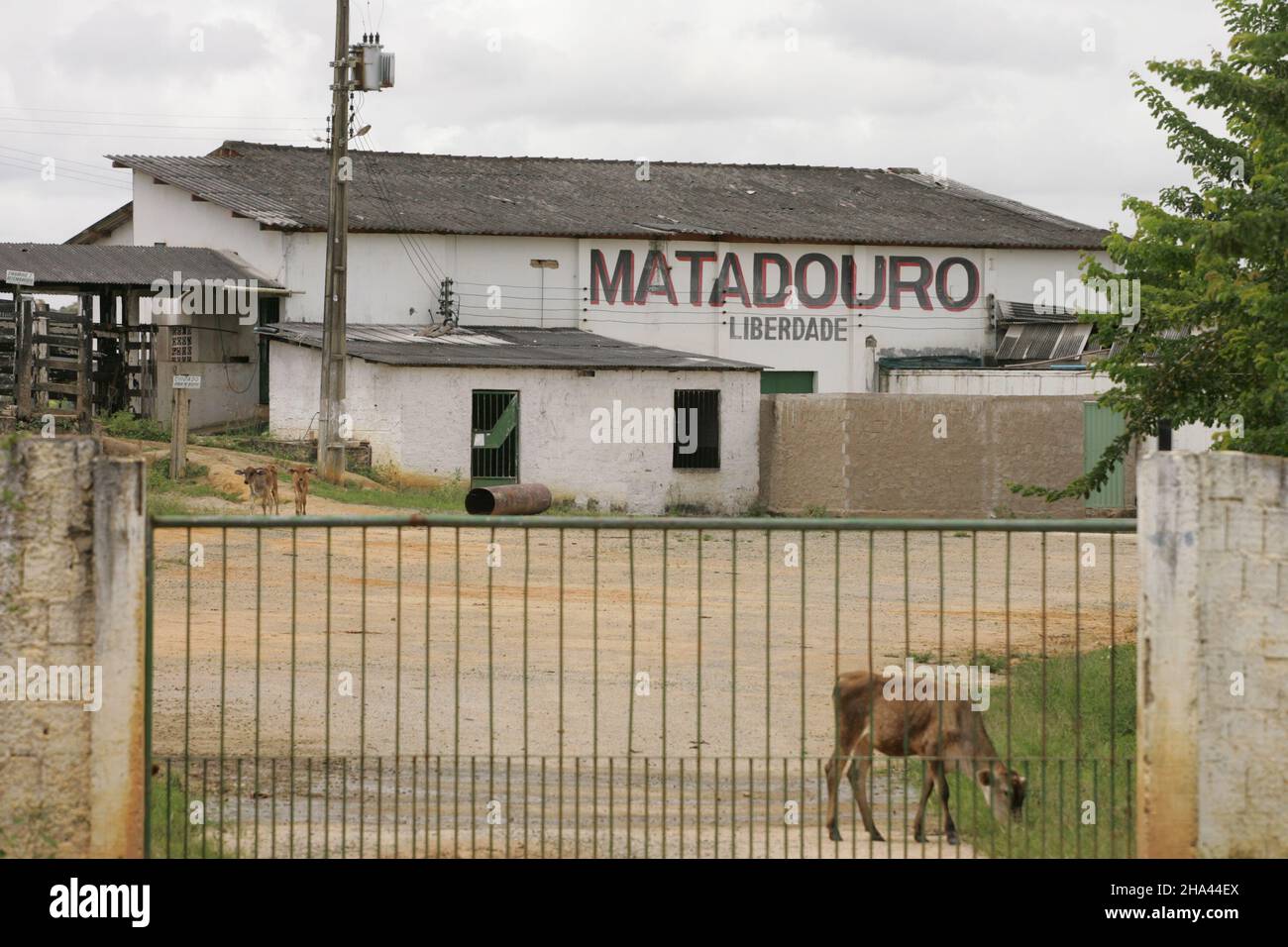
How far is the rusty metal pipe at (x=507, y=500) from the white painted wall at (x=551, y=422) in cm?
378

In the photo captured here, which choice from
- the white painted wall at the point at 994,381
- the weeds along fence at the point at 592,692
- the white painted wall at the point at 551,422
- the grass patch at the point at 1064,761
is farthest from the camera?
the white painted wall at the point at 994,381

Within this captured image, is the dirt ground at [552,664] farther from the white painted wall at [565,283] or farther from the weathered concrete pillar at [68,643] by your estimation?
the white painted wall at [565,283]

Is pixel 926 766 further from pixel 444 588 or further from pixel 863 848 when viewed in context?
pixel 444 588

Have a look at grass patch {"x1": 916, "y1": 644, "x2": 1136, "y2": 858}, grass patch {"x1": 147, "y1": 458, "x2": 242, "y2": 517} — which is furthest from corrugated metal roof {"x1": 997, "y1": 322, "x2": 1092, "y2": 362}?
grass patch {"x1": 916, "y1": 644, "x2": 1136, "y2": 858}

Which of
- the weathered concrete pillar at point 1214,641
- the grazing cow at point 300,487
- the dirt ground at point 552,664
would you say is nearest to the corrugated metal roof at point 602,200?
the grazing cow at point 300,487

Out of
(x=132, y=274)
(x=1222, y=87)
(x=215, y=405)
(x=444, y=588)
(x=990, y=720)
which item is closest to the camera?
(x=990, y=720)

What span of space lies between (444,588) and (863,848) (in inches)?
441

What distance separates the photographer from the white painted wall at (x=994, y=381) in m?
36.2

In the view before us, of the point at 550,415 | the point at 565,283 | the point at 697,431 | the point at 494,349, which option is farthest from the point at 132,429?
the point at 565,283

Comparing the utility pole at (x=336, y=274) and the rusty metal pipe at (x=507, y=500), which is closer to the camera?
the rusty metal pipe at (x=507, y=500)

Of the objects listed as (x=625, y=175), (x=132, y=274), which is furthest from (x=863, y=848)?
(x=625, y=175)

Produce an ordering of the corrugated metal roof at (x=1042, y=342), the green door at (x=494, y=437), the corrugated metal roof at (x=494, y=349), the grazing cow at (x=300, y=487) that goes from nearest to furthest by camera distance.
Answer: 1. the grazing cow at (x=300, y=487)
2. the green door at (x=494, y=437)
3. the corrugated metal roof at (x=494, y=349)
4. the corrugated metal roof at (x=1042, y=342)

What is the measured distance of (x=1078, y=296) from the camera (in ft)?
152

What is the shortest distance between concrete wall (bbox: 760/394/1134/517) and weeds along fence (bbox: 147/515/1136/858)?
8.09 meters
